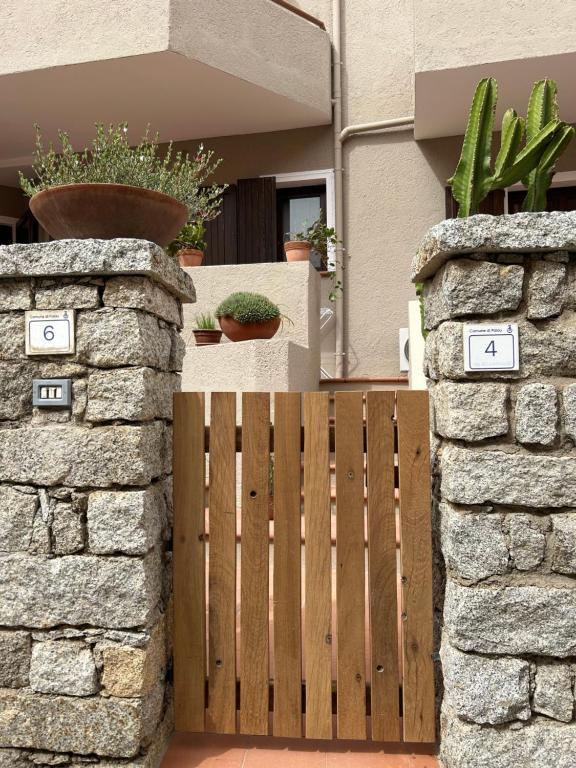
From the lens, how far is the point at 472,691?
207 cm

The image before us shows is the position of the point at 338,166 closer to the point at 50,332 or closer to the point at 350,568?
the point at 50,332

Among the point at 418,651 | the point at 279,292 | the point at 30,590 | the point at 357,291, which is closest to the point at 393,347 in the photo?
the point at 357,291

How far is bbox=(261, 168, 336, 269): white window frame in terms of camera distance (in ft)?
23.6

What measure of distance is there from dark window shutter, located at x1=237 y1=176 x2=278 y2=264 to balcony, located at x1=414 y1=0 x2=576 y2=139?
7.52 ft

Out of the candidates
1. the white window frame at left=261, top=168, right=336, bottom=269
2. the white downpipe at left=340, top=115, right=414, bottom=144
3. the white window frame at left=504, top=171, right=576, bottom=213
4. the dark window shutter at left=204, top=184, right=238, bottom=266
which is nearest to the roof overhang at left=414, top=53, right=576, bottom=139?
the white downpipe at left=340, top=115, right=414, bottom=144

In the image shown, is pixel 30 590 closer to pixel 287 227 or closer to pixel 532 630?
pixel 532 630

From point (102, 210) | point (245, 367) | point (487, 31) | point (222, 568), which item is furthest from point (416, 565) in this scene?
point (487, 31)

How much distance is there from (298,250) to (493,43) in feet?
8.53

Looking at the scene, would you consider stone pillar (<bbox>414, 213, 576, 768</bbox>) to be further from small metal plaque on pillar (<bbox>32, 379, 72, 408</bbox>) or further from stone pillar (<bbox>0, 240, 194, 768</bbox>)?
small metal plaque on pillar (<bbox>32, 379, 72, 408</bbox>)

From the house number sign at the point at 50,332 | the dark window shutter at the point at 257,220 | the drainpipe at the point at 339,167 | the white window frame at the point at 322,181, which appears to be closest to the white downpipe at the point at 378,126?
the drainpipe at the point at 339,167

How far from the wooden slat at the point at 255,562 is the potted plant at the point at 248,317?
3.29 meters

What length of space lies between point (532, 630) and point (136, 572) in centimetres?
142

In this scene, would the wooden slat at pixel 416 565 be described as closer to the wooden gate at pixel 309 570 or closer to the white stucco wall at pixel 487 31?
the wooden gate at pixel 309 570

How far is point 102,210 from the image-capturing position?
2.29 meters
